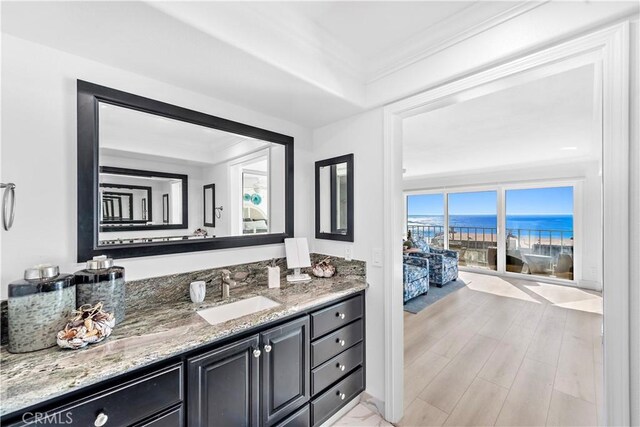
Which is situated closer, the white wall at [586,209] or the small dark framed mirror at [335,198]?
the small dark framed mirror at [335,198]

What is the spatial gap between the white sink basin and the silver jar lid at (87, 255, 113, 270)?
0.50m

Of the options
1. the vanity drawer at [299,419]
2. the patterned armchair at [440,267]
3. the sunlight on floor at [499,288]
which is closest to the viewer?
the vanity drawer at [299,419]

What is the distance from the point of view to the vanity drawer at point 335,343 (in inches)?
65.1

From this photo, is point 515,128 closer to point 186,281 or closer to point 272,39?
point 272,39

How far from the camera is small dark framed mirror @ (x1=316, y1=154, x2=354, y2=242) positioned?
83.5 inches

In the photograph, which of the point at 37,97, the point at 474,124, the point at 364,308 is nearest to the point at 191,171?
the point at 37,97

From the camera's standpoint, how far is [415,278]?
434 cm

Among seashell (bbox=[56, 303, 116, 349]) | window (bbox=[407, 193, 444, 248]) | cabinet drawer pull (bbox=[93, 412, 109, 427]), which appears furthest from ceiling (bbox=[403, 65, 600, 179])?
cabinet drawer pull (bbox=[93, 412, 109, 427])

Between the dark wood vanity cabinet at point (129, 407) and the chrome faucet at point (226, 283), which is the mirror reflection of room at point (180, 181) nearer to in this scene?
the chrome faucet at point (226, 283)

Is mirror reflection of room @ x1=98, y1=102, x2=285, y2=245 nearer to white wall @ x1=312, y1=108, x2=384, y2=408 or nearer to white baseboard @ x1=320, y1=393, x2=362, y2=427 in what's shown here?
white wall @ x1=312, y1=108, x2=384, y2=408

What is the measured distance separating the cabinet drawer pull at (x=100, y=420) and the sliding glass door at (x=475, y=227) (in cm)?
720

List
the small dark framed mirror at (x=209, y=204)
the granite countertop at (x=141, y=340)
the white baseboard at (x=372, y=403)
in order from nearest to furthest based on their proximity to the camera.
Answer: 1. the granite countertop at (x=141, y=340)
2. the small dark framed mirror at (x=209, y=204)
3. the white baseboard at (x=372, y=403)

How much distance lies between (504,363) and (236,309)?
103 inches

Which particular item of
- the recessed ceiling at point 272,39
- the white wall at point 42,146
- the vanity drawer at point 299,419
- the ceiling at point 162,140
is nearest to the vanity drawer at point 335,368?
the vanity drawer at point 299,419
